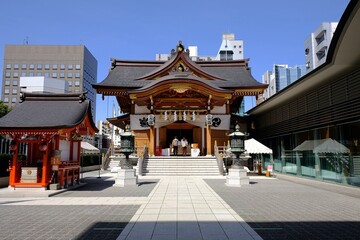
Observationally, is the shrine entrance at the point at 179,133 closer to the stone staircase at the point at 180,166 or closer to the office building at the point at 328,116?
the stone staircase at the point at 180,166

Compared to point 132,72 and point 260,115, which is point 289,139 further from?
point 132,72

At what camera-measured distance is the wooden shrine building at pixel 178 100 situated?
2309cm

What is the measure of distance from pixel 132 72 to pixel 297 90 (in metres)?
18.8

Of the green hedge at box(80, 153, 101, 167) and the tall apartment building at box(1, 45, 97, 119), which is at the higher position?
the tall apartment building at box(1, 45, 97, 119)

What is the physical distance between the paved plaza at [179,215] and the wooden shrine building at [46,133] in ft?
4.11

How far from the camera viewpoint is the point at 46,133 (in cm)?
1189

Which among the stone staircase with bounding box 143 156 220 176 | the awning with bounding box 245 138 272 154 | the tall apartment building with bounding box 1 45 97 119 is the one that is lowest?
the stone staircase with bounding box 143 156 220 176

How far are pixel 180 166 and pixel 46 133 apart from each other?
1099cm

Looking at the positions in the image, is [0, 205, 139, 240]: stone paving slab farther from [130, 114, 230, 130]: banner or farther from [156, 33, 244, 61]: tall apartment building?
[156, 33, 244, 61]: tall apartment building

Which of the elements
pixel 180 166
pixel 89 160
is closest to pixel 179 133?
pixel 180 166

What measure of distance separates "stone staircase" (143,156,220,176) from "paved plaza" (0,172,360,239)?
866 centimetres

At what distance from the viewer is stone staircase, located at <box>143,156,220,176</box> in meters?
20.0

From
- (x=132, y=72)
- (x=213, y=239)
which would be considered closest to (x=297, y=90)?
(x=213, y=239)

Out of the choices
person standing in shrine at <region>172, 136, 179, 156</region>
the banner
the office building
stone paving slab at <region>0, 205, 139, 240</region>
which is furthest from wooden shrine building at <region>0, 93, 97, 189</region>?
the office building
